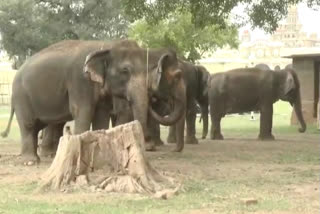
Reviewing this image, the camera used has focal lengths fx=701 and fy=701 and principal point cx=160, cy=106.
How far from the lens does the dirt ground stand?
23.6 ft

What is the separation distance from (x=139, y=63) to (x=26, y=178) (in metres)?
2.26

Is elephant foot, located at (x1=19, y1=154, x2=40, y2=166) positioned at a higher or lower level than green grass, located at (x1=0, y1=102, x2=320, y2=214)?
lower

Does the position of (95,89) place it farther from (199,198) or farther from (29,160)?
(199,198)

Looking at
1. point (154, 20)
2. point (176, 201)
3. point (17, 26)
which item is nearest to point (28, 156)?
point (176, 201)

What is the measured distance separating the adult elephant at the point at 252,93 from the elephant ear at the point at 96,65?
717cm

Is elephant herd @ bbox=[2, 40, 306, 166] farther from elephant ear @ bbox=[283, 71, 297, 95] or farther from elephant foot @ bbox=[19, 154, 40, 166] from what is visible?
elephant ear @ bbox=[283, 71, 297, 95]

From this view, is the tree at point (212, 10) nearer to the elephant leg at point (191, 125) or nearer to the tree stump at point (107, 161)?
the elephant leg at point (191, 125)

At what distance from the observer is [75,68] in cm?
1070

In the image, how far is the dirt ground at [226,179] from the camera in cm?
719

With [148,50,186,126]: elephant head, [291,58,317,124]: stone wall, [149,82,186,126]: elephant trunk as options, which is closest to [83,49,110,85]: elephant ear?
[148,50,186,126]: elephant head

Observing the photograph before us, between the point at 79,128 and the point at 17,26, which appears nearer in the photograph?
the point at 79,128

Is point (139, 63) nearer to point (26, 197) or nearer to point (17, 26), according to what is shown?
point (26, 197)

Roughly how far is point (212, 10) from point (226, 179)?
7.70m

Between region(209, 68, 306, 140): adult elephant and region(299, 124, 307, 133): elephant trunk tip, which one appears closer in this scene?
region(209, 68, 306, 140): adult elephant
